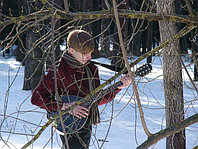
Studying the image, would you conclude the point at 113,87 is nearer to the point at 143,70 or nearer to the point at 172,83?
the point at 143,70

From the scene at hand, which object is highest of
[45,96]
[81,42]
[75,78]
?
[81,42]

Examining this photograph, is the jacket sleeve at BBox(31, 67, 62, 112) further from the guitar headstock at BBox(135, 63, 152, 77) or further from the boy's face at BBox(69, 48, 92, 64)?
the guitar headstock at BBox(135, 63, 152, 77)

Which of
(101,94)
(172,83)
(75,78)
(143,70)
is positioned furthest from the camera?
(172,83)

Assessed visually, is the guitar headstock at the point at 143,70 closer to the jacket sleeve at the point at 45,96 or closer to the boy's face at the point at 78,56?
the boy's face at the point at 78,56

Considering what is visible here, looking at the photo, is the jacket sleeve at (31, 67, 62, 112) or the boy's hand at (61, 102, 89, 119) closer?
the boy's hand at (61, 102, 89, 119)

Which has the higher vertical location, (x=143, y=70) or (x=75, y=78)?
(x=143, y=70)

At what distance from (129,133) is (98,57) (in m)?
16.1

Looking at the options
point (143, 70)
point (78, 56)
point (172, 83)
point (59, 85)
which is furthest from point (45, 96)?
point (172, 83)

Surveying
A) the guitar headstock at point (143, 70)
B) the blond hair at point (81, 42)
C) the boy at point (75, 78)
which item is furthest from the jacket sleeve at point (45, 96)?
the guitar headstock at point (143, 70)

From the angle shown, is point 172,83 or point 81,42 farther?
point 172,83

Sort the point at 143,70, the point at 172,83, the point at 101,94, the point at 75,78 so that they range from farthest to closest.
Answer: the point at 172,83, the point at 75,78, the point at 101,94, the point at 143,70

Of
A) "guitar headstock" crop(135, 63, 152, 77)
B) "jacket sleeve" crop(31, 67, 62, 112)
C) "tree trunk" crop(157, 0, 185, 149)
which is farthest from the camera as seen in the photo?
"tree trunk" crop(157, 0, 185, 149)

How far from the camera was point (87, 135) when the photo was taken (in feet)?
11.3

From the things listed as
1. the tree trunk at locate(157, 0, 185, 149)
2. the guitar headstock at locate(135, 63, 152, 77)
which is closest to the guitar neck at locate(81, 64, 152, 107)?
the guitar headstock at locate(135, 63, 152, 77)
